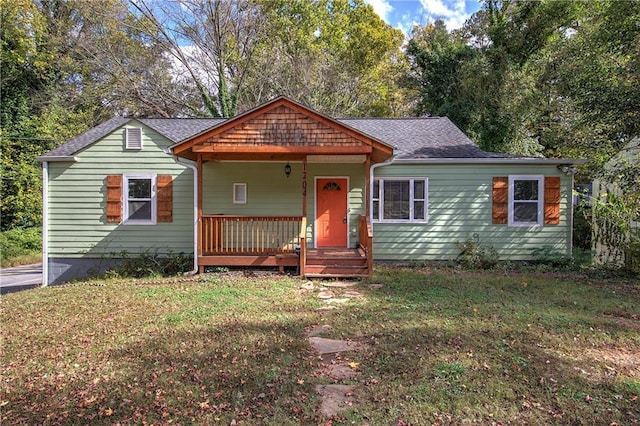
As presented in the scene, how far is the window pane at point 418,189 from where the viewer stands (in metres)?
9.31

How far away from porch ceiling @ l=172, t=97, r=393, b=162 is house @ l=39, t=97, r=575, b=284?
108 centimetres

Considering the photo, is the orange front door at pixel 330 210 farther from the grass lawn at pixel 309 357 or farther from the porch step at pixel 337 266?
the grass lawn at pixel 309 357

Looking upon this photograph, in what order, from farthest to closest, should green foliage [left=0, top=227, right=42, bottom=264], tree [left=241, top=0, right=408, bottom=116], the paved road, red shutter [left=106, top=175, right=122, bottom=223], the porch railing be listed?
tree [left=241, top=0, right=408, bottom=116] < green foliage [left=0, top=227, right=42, bottom=264] < the paved road < red shutter [left=106, top=175, right=122, bottom=223] < the porch railing

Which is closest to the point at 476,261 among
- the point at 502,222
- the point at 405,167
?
the point at 502,222

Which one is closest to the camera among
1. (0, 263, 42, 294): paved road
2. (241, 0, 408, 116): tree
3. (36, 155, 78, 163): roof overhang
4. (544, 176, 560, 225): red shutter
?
(36, 155, 78, 163): roof overhang

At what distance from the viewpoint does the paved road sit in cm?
1007

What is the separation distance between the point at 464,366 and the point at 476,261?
6.00 m

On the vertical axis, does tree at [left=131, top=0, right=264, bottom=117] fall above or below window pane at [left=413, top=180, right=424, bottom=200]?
above

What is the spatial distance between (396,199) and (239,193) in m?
4.17

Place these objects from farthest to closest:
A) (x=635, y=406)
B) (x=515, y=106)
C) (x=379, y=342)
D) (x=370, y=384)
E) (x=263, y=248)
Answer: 1. (x=515, y=106)
2. (x=263, y=248)
3. (x=379, y=342)
4. (x=370, y=384)
5. (x=635, y=406)

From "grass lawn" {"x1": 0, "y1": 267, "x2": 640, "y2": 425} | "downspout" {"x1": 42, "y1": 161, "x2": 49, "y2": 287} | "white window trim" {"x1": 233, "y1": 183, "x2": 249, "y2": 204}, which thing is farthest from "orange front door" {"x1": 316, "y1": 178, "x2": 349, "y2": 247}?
"downspout" {"x1": 42, "y1": 161, "x2": 49, "y2": 287}

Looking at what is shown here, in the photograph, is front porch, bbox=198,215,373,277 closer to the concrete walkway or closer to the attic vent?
the concrete walkway

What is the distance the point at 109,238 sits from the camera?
30.0 ft

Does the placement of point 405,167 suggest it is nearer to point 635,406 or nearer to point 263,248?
point 263,248
